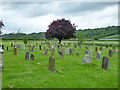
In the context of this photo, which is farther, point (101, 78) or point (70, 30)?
point (70, 30)

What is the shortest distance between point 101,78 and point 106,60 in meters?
2.55

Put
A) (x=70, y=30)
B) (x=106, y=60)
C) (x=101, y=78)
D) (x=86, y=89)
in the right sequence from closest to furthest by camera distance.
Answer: (x=86, y=89) < (x=101, y=78) < (x=106, y=60) < (x=70, y=30)

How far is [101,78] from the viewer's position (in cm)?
792

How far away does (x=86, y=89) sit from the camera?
20.2 ft

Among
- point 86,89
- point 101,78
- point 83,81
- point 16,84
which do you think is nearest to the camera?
point 86,89

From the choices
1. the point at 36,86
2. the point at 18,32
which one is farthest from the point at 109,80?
the point at 18,32

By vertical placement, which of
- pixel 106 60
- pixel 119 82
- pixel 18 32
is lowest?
pixel 119 82

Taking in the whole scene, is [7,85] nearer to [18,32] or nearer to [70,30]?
[18,32]

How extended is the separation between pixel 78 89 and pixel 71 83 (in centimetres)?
77

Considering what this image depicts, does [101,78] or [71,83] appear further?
[101,78]

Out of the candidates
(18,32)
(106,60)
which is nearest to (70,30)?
(18,32)

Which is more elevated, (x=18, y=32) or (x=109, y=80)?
(x=18, y=32)

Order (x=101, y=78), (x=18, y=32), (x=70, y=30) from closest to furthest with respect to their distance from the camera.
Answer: (x=101, y=78) → (x=18, y=32) → (x=70, y=30)

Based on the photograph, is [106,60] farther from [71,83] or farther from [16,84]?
[16,84]
